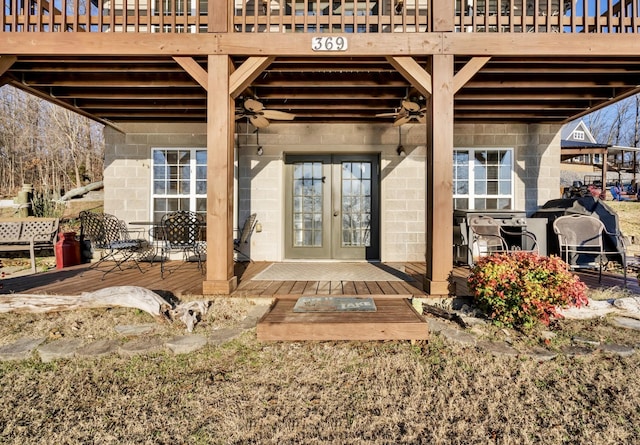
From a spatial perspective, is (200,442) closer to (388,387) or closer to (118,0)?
(388,387)

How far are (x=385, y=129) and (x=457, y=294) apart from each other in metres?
3.36

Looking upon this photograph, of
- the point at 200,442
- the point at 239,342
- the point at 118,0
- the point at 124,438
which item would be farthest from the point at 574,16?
the point at 118,0

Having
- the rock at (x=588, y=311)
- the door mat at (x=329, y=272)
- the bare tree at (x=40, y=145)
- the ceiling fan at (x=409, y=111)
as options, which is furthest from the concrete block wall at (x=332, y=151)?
the bare tree at (x=40, y=145)

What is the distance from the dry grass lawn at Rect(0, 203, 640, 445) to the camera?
1722mm

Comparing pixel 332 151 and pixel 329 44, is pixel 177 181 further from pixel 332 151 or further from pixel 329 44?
pixel 329 44

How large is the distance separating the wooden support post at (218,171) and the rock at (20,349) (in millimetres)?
1367

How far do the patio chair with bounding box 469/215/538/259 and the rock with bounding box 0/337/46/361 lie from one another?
4.87 m

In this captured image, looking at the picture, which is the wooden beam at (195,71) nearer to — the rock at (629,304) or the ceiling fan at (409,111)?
the ceiling fan at (409,111)

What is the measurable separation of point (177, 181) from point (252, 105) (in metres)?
2.56

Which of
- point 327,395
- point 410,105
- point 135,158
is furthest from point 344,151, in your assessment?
point 327,395

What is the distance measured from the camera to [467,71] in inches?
133

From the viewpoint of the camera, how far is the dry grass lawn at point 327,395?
172cm

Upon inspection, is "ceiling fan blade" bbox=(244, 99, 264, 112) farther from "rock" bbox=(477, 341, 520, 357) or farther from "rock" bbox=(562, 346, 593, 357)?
"rock" bbox=(562, 346, 593, 357)

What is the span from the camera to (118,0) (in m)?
6.26
